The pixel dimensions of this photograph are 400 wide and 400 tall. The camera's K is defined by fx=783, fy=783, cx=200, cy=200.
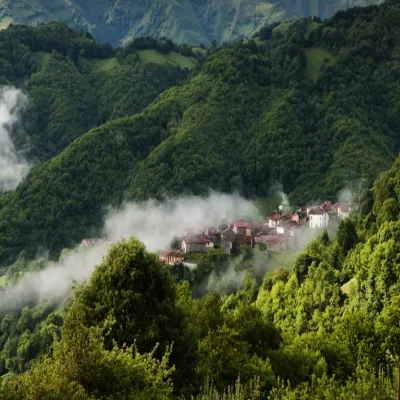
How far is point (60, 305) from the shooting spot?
134375mm

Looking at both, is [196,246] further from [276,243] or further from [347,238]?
[347,238]

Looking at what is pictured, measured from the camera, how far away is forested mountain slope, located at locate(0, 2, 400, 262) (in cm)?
16925

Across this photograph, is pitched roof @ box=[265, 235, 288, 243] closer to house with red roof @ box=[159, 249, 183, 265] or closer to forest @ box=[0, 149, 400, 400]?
house with red roof @ box=[159, 249, 183, 265]

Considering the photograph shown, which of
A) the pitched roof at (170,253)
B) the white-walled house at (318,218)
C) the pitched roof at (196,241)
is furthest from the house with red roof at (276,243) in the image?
the pitched roof at (170,253)

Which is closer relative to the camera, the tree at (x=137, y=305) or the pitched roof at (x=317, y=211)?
the tree at (x=137, y=305)

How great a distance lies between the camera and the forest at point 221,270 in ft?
113

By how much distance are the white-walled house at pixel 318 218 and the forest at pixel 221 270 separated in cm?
760

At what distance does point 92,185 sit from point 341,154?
56.9m

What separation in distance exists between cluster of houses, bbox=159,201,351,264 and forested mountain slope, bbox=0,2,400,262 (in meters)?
30.5

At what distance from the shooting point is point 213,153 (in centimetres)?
17850

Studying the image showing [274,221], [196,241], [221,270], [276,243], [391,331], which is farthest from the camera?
[274,221]

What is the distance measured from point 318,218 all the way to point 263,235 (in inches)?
357

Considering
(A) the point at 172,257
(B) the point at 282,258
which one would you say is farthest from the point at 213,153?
(B) the point at 282,258

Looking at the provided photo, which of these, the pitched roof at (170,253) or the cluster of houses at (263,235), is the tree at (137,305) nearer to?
the cluster of houses at (263,235)
